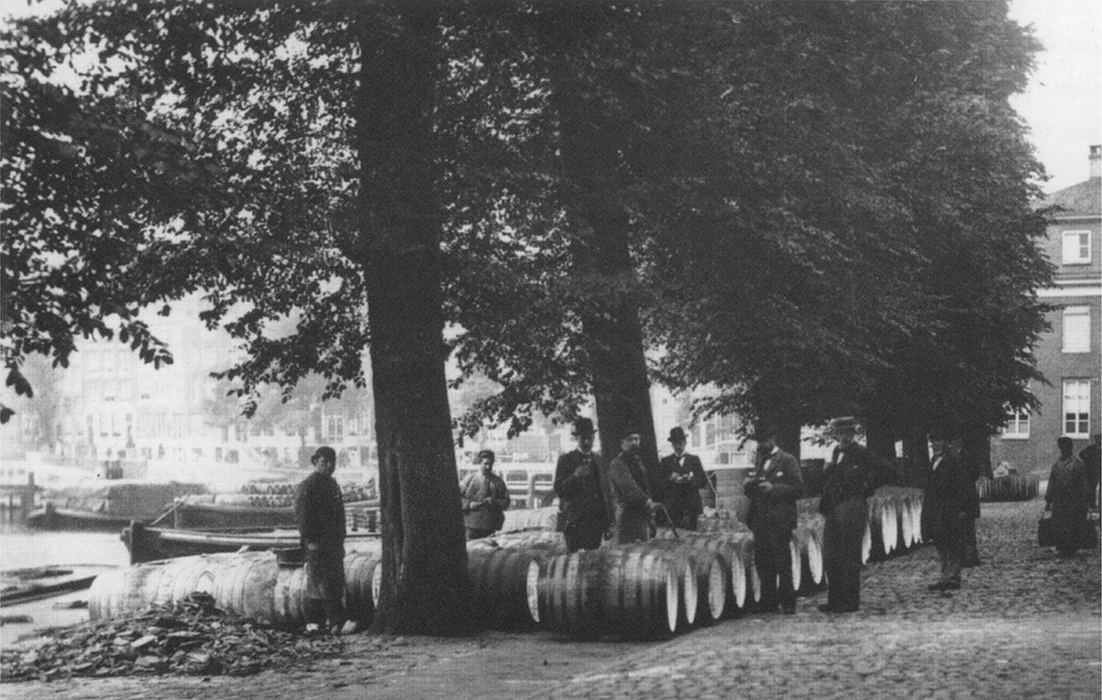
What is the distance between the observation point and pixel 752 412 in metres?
35.1

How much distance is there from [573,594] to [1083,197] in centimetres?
6880

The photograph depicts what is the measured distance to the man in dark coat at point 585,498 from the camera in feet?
55.4

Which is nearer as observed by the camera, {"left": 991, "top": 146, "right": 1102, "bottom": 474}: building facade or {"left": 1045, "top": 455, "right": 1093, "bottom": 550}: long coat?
{"left": 1045, "top": 455, "right": 1093, "bottom": 550}: long coat

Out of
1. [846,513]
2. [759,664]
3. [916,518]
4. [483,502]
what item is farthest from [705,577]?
[916,518]

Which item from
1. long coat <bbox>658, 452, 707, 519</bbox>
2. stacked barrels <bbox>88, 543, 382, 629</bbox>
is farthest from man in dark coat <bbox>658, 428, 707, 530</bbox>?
stacked barrels <bbox>88, 543, 382, 629</bbox>

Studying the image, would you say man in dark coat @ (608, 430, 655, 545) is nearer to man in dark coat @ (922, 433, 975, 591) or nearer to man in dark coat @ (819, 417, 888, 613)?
man in dark coat @ (819, 417, 888, 613)

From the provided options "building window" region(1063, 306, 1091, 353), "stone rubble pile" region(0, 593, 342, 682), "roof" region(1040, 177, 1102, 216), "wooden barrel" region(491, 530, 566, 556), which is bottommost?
"stone rubble pile" region(0, 593, 342, 682)

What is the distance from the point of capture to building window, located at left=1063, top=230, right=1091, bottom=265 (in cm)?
7606

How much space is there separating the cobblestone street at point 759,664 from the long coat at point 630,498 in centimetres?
161

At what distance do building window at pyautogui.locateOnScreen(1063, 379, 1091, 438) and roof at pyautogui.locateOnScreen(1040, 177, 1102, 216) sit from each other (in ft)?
25.8

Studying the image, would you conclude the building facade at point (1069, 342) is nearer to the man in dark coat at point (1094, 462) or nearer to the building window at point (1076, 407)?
the building window at point (1076, 407)

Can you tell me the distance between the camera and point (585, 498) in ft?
55.5

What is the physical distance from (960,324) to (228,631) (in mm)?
27009

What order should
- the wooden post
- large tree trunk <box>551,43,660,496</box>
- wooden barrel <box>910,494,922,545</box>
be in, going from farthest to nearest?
the wooden post
wooden barrel <box>910,494,922,545</box>
large tree trunk <box>551,43,660,496</box>
